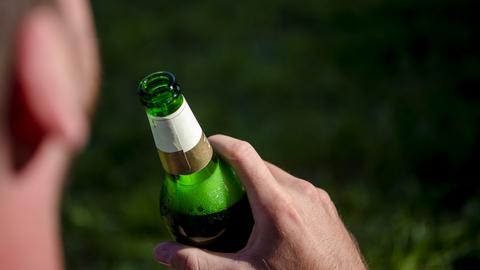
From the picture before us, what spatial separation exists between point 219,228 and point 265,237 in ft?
0.56

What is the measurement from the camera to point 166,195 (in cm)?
188

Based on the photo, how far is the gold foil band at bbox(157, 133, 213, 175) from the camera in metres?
1.66

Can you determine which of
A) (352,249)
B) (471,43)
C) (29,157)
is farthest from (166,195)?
(471,43)

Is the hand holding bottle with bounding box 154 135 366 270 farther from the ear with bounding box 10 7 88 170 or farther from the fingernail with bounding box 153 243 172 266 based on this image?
the ear with bounding box 10 7 88 170

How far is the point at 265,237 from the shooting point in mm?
1662

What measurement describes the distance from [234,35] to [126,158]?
1.41 m

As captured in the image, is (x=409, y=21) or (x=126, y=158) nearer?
(x=126, y=158)

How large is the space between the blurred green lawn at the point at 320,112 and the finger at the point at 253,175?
5.20 feet

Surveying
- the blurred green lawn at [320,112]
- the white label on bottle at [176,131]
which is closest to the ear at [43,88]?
the white label on bottle at [176,131]

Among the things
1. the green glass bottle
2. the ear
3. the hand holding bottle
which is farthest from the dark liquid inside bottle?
the ear

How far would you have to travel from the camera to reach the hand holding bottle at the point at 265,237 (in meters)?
1.63

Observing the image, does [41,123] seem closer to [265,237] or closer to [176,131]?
[176,131]

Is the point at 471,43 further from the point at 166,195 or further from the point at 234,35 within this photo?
the point at 166,195

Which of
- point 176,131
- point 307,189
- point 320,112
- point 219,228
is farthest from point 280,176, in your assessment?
point 320,112
